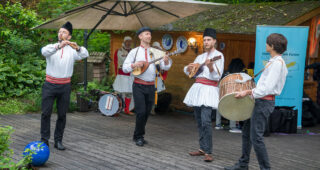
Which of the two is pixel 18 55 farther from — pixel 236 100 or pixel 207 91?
pixel 236 100

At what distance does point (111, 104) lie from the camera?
9875mm

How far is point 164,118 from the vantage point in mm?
10305

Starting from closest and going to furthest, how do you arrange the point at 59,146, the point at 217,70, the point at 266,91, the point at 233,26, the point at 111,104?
the point at 266,91, the point at 217,70, the point at 59,146, the point at 233,26, the point at 111,104

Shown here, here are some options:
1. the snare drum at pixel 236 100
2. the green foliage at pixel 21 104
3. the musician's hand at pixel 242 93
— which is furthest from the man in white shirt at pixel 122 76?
the musician's hand at pixel 242 93

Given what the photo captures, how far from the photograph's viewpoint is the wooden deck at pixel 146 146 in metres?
5.91

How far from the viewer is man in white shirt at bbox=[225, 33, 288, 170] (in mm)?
4941

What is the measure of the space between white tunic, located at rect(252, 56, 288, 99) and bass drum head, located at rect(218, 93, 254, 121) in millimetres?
332

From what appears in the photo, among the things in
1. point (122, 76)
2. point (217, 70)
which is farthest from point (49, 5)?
point (217, 70)

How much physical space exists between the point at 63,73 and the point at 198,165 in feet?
7.70

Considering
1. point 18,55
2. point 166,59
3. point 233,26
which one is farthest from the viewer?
point 18,55

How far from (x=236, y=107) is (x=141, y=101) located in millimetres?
1992

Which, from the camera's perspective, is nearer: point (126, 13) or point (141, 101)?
point (141, 101)

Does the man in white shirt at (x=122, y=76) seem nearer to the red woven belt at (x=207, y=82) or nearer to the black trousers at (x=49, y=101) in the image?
the black trousers at (x=49, y=101)

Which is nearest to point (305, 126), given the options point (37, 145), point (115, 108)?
point (115, 108)
